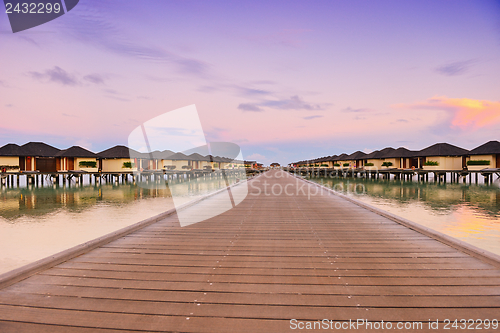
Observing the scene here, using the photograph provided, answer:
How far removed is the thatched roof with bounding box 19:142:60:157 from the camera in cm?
3203

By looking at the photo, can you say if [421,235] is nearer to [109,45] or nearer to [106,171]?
[109,45]

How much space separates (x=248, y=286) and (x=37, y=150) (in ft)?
130

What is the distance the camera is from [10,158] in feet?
101

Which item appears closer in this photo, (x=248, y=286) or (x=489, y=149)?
(x=248, y=286)

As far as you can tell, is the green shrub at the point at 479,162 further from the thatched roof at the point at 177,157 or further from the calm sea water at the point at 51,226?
the thatched roof at the point at 177,157

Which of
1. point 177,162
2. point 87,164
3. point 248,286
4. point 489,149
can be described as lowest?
point 248,286

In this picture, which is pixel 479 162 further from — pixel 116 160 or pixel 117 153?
pixel 116 160

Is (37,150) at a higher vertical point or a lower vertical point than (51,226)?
higher

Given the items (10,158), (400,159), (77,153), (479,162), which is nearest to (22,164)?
(10,158)

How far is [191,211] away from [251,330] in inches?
242

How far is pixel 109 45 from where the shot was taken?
2058 centimetres

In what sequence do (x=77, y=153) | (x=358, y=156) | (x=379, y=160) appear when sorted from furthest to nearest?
(x=358, y=156)
(x=379, y=160)
(x=77, y=153)

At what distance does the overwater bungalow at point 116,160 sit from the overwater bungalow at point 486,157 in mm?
42575

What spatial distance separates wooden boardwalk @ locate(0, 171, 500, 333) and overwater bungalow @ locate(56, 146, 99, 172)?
113 feet
